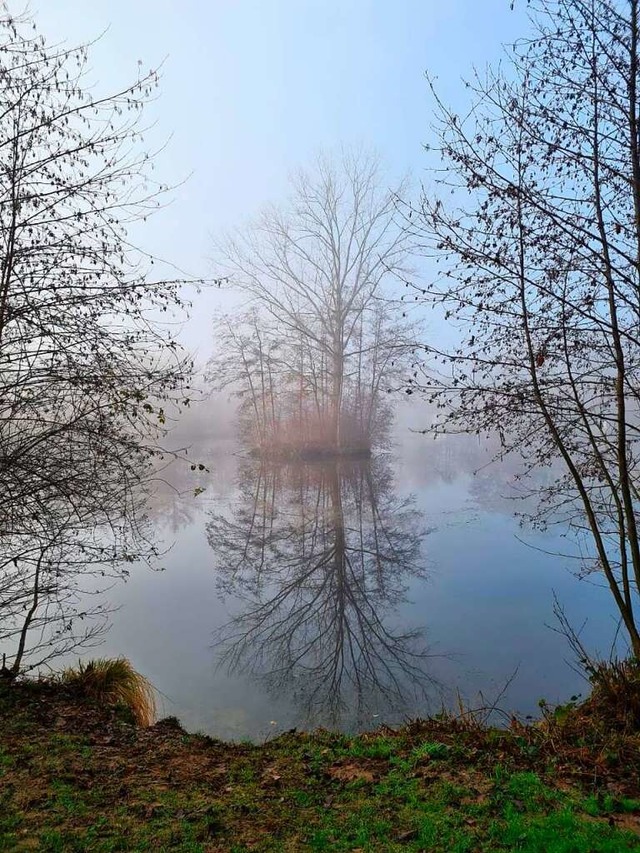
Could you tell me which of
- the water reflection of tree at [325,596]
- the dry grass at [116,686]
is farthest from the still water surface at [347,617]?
the dry grass at [116,686]

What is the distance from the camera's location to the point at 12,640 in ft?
22.4

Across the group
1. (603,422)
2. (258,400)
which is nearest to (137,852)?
(603,422)

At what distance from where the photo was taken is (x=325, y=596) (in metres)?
8.97

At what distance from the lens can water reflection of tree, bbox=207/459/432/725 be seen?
602 centimetres

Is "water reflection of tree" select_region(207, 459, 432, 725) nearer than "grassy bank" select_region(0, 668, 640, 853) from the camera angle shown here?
No

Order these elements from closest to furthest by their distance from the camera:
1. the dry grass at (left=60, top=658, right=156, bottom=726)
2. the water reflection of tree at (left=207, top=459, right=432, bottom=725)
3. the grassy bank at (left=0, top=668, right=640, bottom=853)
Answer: the grassy bank at (left=0, top=668, right=640, bottom=853) → the dry grass at (left=60, top=658, right=156, bottom=726) → the water reflection of tree at (left=207, top=459, right=432, bottom=725)

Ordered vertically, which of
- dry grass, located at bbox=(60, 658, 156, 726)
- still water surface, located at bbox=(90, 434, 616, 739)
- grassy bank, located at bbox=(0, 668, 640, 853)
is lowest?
grassy bank, located at bbox=(0, 668, 640, 853)

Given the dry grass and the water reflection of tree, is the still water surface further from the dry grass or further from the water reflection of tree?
the dry grass

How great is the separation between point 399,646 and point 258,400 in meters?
27.6

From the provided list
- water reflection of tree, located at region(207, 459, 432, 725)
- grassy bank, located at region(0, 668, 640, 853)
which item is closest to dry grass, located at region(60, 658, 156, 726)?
grassy bank, located at region(0, 668, 640, 853)

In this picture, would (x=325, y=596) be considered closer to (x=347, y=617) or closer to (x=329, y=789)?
(x=347, y=617)

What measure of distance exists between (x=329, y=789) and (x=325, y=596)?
574 centimetres

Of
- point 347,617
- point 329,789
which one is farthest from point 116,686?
point 347,617

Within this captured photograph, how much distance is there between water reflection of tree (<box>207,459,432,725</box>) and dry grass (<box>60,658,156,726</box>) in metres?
1.35
